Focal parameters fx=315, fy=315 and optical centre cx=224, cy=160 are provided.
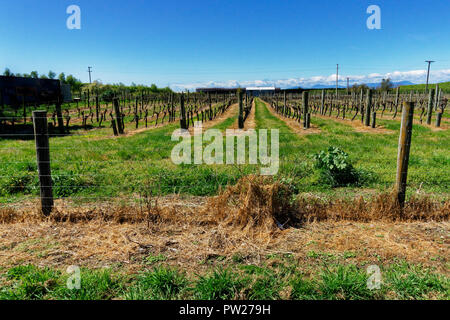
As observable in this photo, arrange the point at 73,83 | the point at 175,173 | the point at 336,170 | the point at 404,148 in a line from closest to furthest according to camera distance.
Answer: the point at 404,148 → the point at 336,170 → the point at 175,173 → the point at 73,83

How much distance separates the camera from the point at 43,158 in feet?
13.5

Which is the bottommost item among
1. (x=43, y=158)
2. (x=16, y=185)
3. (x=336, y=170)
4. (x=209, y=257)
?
(x=209, y=257)

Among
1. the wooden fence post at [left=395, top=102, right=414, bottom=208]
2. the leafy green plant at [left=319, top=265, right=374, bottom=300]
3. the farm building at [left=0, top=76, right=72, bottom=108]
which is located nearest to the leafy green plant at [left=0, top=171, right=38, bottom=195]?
the leafy green plant at [left=319, top=265, right=374, bottom=300]

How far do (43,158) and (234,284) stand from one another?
3036 mm

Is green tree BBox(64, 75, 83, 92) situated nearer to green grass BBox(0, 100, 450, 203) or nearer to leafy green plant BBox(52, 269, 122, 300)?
green grass BBox(0, 100, 450, 203)

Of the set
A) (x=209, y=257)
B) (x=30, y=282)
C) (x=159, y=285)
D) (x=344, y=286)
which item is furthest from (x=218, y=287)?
(x=30, y=282)

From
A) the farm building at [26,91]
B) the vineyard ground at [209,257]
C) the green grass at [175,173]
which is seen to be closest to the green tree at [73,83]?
the farm building at [26,91]

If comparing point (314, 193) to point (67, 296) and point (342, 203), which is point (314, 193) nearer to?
point (342, 203)

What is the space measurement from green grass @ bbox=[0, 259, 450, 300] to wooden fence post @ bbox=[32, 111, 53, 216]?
1.33 m

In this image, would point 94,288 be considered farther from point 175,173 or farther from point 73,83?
point 73,83

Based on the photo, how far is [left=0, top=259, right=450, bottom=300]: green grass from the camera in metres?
2.56
